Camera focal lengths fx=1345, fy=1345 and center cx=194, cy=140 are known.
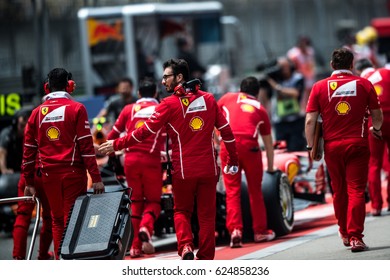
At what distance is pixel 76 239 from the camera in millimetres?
11188

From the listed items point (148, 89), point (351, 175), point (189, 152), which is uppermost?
point (148, 89)

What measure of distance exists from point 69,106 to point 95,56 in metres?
17.6

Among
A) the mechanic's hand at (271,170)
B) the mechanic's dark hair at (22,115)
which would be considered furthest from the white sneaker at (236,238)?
the mechanic's dark hair at (22,115)

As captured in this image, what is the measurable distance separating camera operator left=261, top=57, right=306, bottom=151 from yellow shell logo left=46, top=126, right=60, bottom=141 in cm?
812

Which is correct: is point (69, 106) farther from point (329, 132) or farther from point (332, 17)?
point (332, 17)

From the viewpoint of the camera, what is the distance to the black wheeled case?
11.0 m

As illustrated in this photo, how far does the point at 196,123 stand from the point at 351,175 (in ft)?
5.35

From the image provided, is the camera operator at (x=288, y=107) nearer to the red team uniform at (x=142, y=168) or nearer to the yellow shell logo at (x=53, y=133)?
the red team uniform at (x=142, y=168)

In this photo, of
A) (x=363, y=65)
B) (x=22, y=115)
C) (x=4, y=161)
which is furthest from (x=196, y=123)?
(x=4, y=161)

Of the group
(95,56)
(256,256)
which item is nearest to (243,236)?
(256,256)

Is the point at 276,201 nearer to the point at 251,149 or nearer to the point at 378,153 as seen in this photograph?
the point at 251,149

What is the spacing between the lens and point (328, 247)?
13.0m

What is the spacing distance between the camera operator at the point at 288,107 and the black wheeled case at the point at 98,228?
28.3 feet
